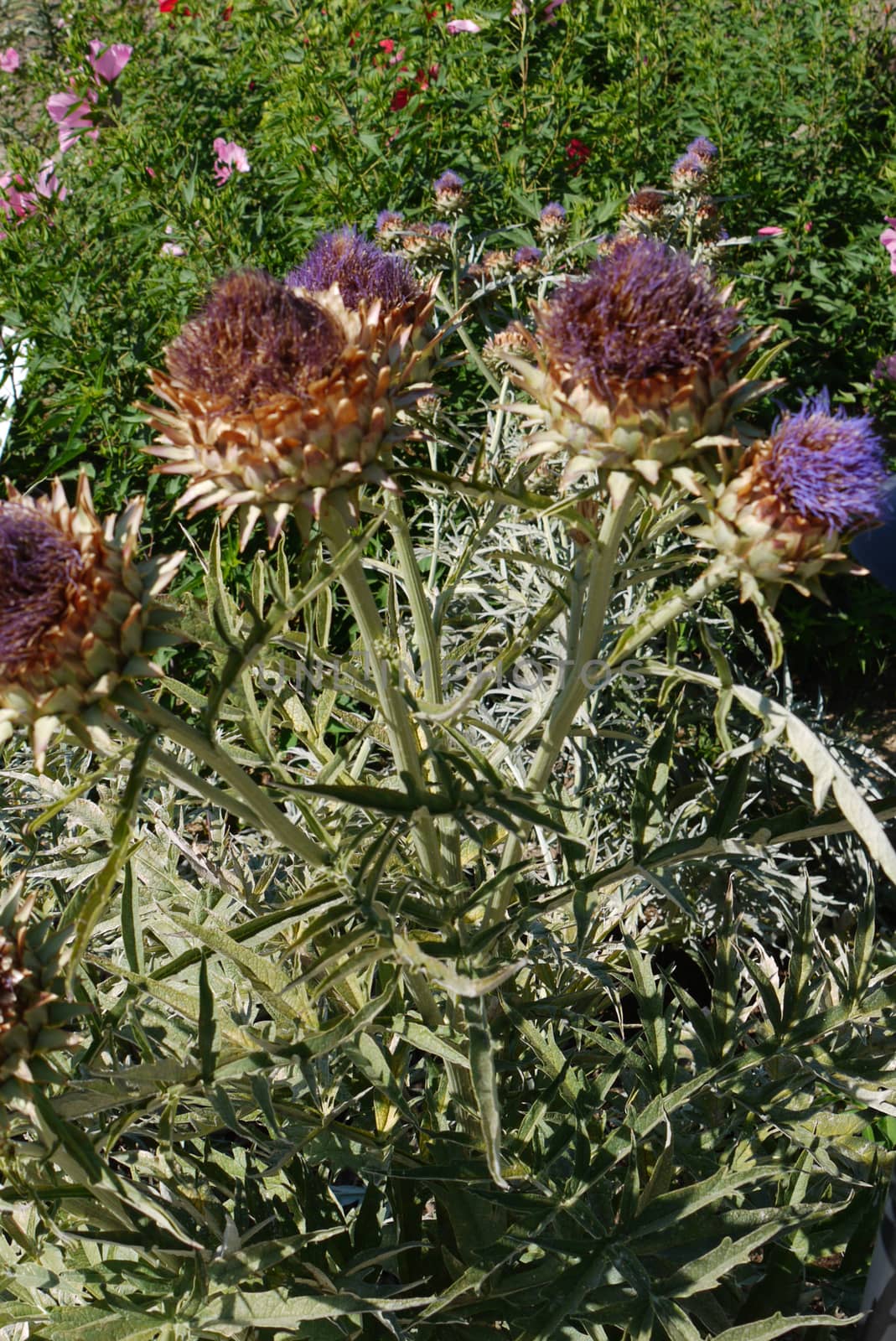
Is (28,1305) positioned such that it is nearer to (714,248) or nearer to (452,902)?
(452,902)

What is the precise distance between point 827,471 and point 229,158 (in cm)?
256

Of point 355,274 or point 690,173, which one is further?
point 690,173

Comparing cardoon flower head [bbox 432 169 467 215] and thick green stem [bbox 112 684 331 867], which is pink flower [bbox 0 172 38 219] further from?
thick green stem [bbox 112 684 331 867]

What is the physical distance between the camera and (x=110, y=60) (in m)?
2.98

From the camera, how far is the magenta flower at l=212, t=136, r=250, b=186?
306 centimetres

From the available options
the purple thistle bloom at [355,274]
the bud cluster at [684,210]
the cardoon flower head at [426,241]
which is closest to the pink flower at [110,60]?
the cardoon flower head at [426,241]

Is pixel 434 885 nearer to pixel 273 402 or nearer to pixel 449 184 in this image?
pixel 273 402

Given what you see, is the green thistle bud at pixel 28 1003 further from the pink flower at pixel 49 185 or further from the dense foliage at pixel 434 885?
the pink flower at pixel 49 185

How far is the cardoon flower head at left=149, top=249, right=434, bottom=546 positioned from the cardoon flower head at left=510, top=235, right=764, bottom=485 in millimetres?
166

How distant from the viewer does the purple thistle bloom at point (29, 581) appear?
3.07ft

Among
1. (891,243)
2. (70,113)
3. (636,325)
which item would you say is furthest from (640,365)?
(70,113)

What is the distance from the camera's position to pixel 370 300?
114 centimetres

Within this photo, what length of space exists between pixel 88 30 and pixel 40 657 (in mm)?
3161

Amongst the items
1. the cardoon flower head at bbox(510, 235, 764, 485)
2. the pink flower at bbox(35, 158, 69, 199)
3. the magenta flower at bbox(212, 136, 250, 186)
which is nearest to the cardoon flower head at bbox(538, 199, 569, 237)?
the magenta flower at bbox(212, 136, 250, 186)
